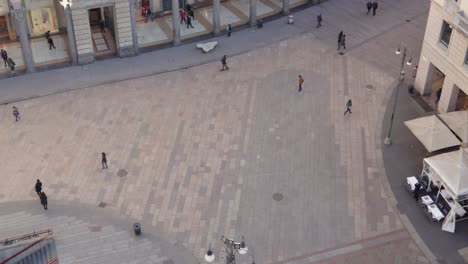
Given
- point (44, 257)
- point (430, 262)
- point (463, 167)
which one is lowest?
point (430, 262)

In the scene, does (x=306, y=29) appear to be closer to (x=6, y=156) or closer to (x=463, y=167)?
(x=463, y=167)

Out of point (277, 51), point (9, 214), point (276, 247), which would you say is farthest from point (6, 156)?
point (277, 51)

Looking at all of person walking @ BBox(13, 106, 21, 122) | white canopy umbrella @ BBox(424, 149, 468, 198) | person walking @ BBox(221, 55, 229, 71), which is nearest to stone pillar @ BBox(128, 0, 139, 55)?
person walking @ BBox(221, 55, 229, 71)

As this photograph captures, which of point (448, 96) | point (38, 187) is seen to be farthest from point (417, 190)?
point (38, 187)

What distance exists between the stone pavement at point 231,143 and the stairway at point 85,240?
59.0 inches

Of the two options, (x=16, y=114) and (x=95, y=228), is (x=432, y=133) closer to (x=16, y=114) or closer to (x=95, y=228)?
(x=95, y=228)

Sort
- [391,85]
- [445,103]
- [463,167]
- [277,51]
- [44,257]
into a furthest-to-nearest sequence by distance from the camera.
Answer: [277,51]
[391,85]
[445,103]
[463,167]
[44,257]

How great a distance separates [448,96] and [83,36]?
28.0 m

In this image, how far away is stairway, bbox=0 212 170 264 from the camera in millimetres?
33344

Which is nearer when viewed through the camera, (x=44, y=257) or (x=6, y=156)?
(x=44, y=257)

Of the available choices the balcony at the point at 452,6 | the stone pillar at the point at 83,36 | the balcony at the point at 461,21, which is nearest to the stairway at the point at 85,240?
the stone pillar at the point at 83,36

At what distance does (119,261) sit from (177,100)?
1610 cm

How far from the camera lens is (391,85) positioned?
48.2 m

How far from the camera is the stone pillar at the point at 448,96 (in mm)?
43000
